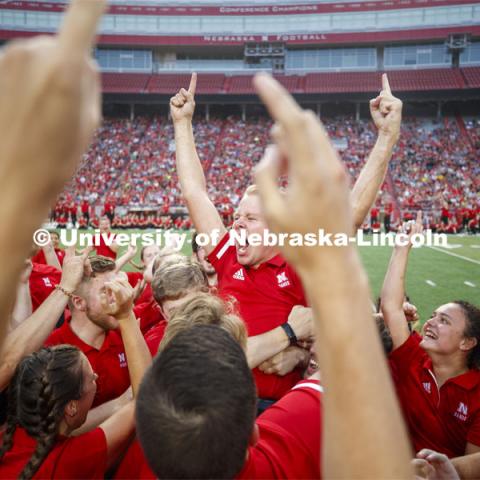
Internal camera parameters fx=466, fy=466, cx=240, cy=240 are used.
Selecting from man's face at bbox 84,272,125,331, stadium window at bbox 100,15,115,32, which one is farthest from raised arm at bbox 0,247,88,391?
stadium window at bbox 100,15,115,32

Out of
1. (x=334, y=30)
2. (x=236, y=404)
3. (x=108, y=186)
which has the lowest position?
(x=108, y=186)

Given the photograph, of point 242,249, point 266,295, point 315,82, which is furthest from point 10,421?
point 315,82

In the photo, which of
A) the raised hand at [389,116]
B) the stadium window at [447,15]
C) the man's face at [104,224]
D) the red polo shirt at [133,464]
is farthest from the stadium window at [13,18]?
the red polo shirt at [133,464]

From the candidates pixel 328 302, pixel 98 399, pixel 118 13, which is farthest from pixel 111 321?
pixel 118 13

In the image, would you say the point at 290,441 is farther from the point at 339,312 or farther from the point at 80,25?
the point at 80,25

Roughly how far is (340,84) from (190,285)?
4008 cm

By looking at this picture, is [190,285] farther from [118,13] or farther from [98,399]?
[118,13]

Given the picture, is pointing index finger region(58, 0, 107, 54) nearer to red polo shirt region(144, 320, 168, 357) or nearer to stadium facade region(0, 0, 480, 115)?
red polo shirt region(144, 320, 168, 357)

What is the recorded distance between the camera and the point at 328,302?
707 mm

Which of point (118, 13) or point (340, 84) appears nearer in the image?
point (340, 84)

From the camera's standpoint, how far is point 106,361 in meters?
2.80

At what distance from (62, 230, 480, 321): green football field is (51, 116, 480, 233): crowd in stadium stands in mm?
6342

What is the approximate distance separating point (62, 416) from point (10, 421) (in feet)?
0.82

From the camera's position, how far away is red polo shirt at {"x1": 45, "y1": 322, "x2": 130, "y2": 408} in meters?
2.73
